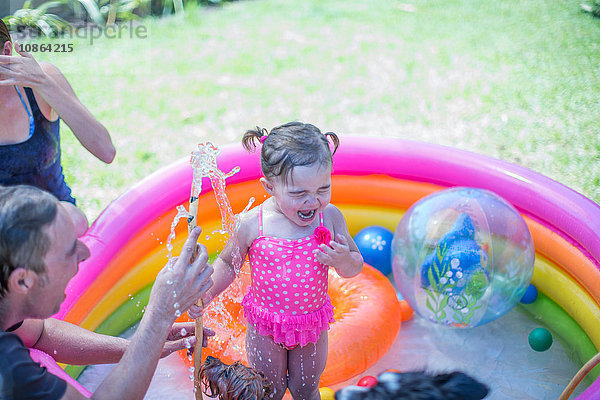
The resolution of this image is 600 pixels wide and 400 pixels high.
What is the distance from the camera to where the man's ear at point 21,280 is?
1677mm

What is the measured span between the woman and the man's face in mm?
1122

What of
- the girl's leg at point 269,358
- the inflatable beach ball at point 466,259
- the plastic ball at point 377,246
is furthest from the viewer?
the plastic ball at point 377,246

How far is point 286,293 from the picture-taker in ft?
7.88

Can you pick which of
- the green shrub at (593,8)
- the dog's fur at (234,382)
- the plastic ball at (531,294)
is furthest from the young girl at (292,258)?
the green shrub at (593,8)

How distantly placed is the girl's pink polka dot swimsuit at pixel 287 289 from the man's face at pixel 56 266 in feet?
2.51

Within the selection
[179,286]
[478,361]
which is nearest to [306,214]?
[179,286]

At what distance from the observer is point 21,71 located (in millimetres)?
2604

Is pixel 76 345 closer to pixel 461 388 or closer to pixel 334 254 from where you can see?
pixel 334 254

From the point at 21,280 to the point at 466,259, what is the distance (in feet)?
6.49

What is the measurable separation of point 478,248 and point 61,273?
6.32 ft

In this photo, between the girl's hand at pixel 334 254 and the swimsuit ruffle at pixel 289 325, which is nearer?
the girl's hand at pixel 334 254

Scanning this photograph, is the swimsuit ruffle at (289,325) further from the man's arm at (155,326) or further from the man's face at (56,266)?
the man's face at (56,266)

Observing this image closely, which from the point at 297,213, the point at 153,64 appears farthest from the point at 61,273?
the point at 153,64

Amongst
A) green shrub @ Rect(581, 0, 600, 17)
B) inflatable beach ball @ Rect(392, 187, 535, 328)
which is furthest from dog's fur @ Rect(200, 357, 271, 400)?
green shrub @ Rect(581, 0, 600, 17)
